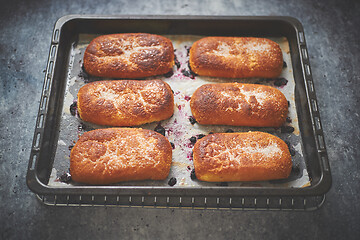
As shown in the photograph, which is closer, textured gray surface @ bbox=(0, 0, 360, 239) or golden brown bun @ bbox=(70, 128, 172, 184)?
golden brown bun @ bbox=(70, 128, 172, 184)

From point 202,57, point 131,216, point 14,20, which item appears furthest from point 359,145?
point 14,20

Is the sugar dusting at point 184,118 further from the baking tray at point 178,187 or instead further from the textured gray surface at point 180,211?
the textured gray surface at point 180,211

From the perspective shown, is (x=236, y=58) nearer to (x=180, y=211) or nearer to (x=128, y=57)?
(x=128, y=57)

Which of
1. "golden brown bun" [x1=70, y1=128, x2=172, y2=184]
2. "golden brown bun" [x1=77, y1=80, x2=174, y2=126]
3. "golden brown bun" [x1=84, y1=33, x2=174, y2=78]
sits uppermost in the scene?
"golden brown bun" [x1=84, y1=33, x2=174, y2=78]

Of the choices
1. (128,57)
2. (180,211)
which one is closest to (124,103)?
(128,57)

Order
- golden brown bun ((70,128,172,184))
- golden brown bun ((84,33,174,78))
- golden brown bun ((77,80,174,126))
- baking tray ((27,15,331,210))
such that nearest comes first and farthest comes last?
baking tray ((27,15,331,210))
golden brown bun ((70,128,172,184))
golden brown bun ((77,80,174,126))
golden brown bun ((84,33,174,78))

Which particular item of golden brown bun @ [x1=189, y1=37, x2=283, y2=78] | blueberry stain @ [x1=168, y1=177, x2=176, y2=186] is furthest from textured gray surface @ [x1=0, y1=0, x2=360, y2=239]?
golden brown bun @ [x1=189, y1=37, x2=283, y2=78]

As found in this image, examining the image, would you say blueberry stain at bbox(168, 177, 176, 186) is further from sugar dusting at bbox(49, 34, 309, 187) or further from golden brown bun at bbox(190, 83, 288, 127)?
golden brown bun at bbox(190, 83, 288, 127)
